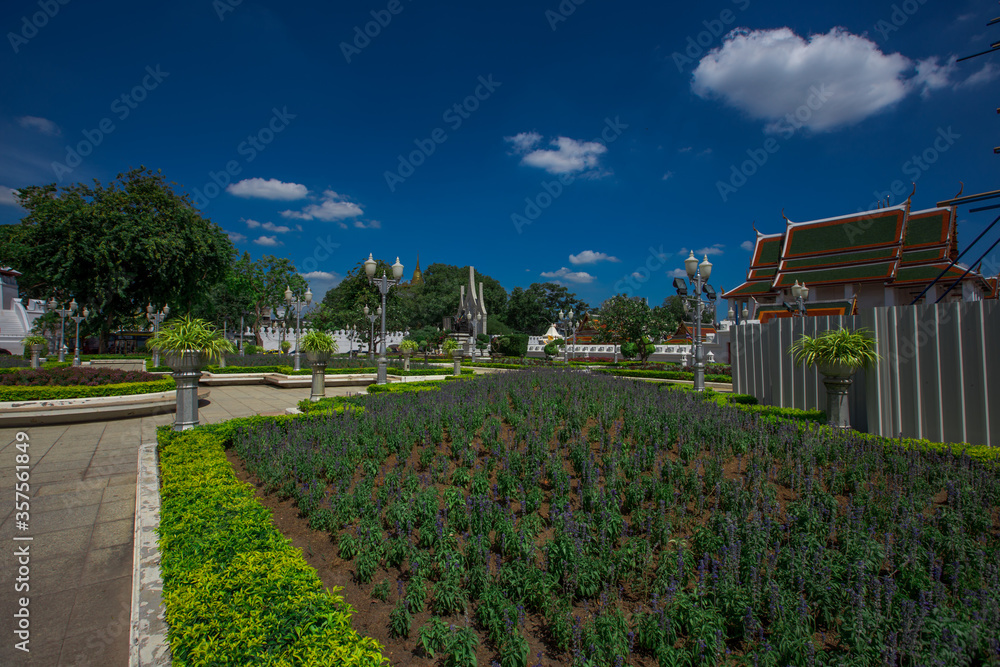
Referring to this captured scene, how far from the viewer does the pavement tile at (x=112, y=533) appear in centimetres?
463

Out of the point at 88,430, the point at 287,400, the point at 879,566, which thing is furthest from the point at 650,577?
the point at 287,400

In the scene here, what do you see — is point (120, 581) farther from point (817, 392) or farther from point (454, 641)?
point (817, 392)

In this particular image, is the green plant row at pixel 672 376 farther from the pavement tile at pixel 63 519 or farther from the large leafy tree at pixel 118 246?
the large leafy tree at pixel 118 246

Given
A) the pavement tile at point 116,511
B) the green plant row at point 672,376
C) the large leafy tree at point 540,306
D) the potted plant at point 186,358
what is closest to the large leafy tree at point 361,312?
Result: the large leafy tree at point 540,306

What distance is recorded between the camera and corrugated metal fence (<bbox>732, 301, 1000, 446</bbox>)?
19.6 feet

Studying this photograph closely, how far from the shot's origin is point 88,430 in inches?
387

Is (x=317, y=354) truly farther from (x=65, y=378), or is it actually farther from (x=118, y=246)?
(x=118, y=246)

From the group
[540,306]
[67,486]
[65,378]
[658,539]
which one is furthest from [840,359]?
[540,306]

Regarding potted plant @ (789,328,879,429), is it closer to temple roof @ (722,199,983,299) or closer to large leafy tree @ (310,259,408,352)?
temple roof @ (722,199,983,299)

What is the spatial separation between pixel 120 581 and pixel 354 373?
16.8 metres

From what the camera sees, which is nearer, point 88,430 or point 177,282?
point 88,430

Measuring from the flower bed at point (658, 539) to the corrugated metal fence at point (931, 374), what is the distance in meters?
1.10

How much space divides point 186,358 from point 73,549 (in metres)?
4.48

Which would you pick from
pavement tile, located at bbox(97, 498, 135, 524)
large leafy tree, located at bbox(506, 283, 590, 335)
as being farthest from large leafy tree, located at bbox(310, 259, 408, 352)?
pavement tile, located at bbox(97, 498, 135, 524)
